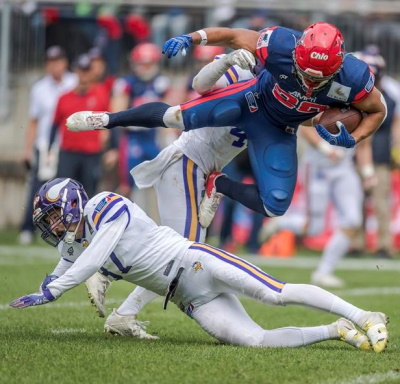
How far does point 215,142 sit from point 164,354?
1814 millimetres

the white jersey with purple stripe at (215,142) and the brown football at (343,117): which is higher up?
the brown football at (343,117)

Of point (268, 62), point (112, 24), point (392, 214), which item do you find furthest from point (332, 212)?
point (268, 62)

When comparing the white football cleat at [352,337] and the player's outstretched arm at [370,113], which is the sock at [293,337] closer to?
the white football cleat at [352,337]

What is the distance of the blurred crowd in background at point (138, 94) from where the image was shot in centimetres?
1225

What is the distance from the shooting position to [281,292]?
5.88m

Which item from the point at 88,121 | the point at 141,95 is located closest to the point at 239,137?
the point at 88,121

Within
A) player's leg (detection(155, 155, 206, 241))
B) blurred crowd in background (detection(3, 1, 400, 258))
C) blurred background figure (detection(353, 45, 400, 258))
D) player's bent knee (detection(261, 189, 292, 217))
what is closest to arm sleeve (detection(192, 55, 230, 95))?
player's leg (detection(155, 155, 206, 241))

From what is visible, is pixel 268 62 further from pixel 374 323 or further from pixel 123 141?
pixel 123 141

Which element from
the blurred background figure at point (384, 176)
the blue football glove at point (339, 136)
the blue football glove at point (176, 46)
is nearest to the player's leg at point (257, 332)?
the blue football glove at point (339, 136)

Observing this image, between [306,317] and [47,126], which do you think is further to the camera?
[47,126]

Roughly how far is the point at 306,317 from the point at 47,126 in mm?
6687

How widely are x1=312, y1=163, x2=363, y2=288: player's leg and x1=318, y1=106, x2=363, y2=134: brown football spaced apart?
344 cm

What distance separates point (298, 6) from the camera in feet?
50.5

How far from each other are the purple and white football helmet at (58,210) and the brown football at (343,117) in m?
1.62
